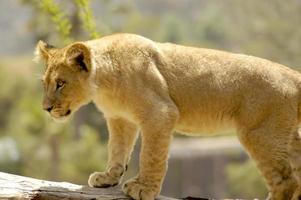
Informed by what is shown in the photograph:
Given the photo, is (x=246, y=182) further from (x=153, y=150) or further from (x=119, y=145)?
(x=153, y=150)

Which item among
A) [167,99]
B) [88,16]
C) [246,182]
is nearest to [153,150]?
[167,99]

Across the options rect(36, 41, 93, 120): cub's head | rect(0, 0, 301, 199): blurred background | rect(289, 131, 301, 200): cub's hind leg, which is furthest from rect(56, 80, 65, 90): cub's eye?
rect(0, 0, 301, 199): blurred background

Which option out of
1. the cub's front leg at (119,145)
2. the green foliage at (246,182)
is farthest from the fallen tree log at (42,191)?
the green foliage at (246,182)

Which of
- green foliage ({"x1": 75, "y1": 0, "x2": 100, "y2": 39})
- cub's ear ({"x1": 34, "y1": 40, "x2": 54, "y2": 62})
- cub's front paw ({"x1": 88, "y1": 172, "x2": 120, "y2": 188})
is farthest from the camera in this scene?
green foliage ({"x1": 75, "y1": 0, "x2": 100, "y2": 39})

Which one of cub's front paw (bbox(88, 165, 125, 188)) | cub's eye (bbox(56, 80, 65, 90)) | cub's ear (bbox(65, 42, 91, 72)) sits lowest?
cub's front paw (bbox(88, 165, 125, 188))

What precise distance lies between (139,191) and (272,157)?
1.04 m

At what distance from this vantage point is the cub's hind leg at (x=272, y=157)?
19.1ft

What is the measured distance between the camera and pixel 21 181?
18.3 feet

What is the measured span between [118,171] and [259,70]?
1378mm

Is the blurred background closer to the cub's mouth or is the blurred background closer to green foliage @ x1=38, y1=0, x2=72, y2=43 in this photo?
green foliage @ x1=38, y1=0, x2=72, y2=43

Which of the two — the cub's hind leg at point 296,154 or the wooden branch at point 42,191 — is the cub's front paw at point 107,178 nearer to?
the wooden branch at point 42,191

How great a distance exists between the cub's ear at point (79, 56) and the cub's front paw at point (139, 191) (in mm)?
932

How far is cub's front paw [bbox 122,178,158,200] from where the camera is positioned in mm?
5742

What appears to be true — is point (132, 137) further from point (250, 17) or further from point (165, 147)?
point (250, 17)
